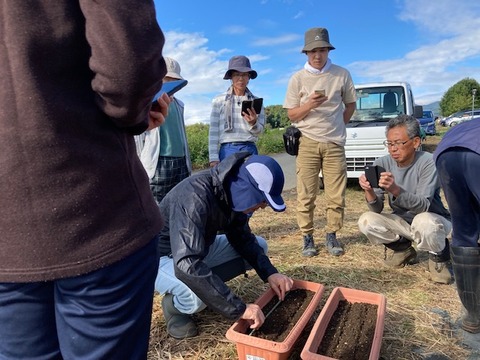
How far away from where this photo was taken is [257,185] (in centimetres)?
194

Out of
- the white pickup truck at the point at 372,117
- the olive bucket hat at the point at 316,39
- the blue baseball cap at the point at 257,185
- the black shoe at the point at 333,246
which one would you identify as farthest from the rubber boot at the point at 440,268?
the white pickup truck at the point at 372,117

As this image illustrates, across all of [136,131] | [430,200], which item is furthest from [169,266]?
[430,200]

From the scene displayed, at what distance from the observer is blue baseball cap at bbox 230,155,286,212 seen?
1.91m

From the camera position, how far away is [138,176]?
91 centimetres

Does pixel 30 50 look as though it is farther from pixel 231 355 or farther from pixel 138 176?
pixel 231 355

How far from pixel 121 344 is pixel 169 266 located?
1410mm

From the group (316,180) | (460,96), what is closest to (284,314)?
(316,180)

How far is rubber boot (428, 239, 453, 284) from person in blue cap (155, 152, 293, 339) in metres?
1.31

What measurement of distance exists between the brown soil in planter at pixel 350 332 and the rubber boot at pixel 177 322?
758 millimetres

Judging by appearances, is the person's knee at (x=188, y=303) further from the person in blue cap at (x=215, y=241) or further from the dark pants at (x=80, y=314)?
the dark pants at (x=80, y=314)

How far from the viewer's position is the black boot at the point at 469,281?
2184mm

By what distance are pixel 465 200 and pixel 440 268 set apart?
3.33ft

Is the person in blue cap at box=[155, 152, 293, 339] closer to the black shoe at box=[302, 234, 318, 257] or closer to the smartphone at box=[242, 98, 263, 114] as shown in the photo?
the black shoe at box=[302, 234, 318, 257]

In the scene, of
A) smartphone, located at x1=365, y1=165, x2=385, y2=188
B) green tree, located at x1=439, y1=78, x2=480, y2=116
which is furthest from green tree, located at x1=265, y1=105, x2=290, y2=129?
green tree, located at x1=439, y1=78, x2=480, y2=116
